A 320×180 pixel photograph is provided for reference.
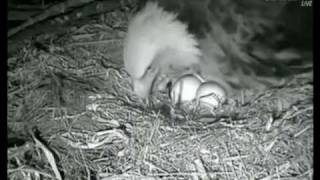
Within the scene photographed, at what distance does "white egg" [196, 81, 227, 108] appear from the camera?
1.32 metres

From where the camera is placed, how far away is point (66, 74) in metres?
1.38

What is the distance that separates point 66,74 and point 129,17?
287 millimetres

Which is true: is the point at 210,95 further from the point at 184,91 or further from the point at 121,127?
the point at 121,127

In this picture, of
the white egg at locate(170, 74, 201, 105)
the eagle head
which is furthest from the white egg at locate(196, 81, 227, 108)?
the eagle head

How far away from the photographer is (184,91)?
1.33 meters

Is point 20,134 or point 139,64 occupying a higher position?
point 139,64

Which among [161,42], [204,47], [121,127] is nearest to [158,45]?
[161,42]

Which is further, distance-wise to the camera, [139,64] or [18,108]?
[139,64]

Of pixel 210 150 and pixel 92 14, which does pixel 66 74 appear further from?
pixel 210 150

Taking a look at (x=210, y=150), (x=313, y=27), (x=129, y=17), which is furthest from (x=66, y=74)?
(x=313, y=27)

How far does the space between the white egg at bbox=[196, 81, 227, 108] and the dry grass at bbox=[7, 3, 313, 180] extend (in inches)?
1.1

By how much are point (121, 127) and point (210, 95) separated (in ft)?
0.98

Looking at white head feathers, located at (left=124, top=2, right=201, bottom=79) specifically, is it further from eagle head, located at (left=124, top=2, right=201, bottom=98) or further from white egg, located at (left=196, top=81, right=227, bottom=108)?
white egg, located at (left=196, top=81, right=227, bottom=108)

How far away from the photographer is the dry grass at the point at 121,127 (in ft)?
3.92
